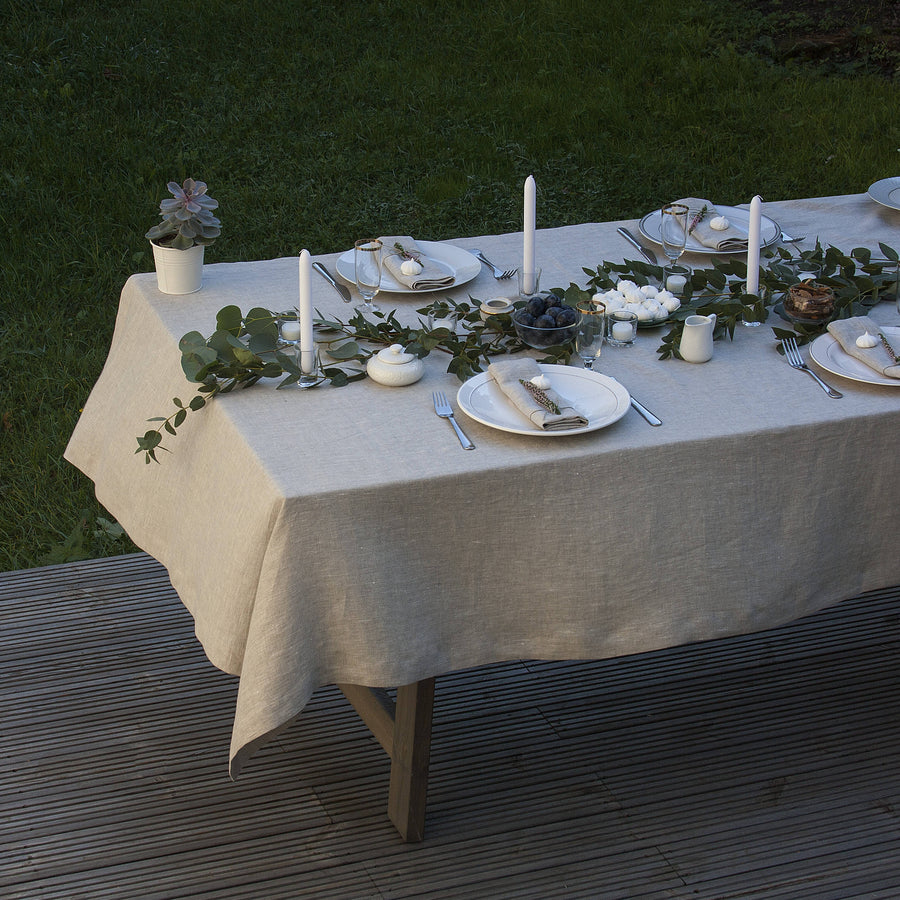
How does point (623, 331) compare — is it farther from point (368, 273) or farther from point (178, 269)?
point (178, 269)

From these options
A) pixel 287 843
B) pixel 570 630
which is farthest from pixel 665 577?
pixel 287 843

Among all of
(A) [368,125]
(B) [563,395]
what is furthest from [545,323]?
(A) [368,125]

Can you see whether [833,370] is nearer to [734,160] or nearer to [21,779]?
[21,779]

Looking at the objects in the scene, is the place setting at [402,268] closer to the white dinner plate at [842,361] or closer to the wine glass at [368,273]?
the wine glass at [368,273]

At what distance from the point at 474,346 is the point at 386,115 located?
402 centimetres

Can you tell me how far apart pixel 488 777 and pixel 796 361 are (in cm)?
97

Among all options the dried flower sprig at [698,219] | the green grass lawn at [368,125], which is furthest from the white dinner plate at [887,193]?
the green grass lawn at [368,125]

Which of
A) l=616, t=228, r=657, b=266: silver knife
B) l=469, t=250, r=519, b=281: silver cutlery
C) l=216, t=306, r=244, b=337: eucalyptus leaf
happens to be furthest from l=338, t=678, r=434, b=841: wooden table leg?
l=616, t=228, r=657, b=266: silver knife

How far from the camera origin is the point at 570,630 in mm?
1838

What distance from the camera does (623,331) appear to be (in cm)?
209

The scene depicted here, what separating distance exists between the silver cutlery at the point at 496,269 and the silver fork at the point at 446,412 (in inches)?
21.3

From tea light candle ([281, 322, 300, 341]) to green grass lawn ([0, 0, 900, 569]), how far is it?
2.03m

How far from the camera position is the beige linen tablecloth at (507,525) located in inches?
66.7

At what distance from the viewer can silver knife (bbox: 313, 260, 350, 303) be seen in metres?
2.34
